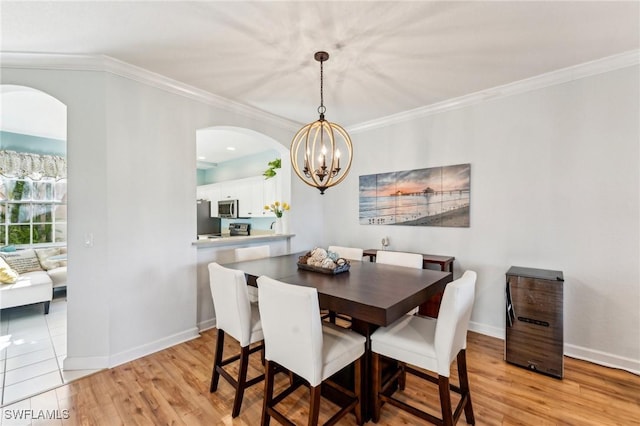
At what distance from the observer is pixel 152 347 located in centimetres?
277

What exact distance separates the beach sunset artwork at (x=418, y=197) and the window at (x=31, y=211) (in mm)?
5255

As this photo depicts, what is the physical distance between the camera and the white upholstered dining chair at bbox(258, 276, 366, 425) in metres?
1.52

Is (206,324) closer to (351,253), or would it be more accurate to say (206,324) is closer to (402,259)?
(351,253)

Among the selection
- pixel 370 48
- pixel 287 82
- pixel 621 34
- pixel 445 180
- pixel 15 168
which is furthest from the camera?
pixel 15 168

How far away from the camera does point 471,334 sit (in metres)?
3.16

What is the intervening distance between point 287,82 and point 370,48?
960 millimetres

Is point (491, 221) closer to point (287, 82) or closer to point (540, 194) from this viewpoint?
point (540, 194)

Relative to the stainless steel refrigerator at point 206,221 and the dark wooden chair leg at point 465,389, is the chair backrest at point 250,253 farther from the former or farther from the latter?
the stainless steel refrigerator at point 206,221

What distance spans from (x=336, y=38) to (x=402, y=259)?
78.9 inches

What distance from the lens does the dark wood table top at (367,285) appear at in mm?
1576

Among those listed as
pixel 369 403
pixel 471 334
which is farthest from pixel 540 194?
pixel 369 403

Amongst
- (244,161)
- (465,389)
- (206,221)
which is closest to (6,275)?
(206,221)

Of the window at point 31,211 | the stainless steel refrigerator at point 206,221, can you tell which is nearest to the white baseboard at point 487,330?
the stainless steel refrigerator at point 206,221

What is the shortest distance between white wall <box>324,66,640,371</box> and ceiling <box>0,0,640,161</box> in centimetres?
39
